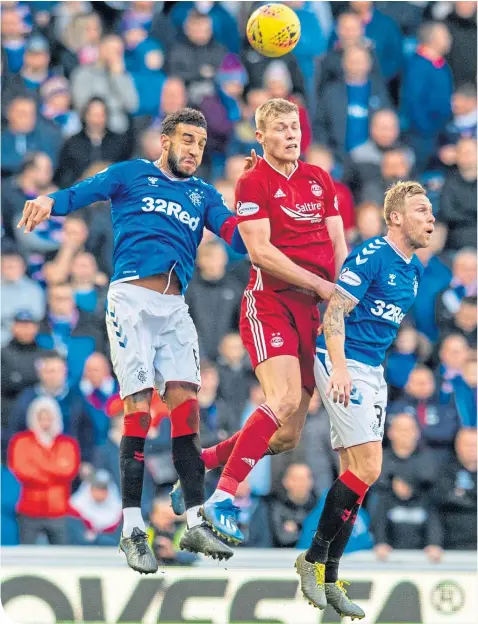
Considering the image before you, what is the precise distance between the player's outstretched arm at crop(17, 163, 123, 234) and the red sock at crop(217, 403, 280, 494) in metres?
1.68

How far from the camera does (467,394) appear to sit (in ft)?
42.1

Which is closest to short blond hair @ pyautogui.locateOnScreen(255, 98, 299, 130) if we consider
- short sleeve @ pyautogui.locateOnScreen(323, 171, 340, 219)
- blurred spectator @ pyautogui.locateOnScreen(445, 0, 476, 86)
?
short sleeve @ pyautogui.locateOnScreen(323, 171, 340, 219)

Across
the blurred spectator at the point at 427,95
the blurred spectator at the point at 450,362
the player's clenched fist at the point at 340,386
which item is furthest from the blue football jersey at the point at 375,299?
the blurred spectator at the point at 427,95

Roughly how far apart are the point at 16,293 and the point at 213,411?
2.29 meters

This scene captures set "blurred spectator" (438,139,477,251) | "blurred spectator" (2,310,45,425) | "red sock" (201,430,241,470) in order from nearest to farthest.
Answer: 1. "red sock" (201,430,241,470)
2. "blurred spectator" (2,310,45,425)
3. "blurred spectator" (438,139,477,251)

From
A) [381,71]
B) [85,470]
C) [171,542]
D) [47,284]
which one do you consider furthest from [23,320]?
[381,71]

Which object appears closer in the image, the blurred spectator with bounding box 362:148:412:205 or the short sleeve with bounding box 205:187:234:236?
the short sleeve with bounding box 205:187:234:236

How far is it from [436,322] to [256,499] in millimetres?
2706

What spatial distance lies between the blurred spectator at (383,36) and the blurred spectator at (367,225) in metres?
2.14

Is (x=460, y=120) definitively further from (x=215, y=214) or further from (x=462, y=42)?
(x=215, y=214)

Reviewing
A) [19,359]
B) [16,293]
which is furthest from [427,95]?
[19,359]

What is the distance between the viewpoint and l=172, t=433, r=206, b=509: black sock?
8633 mm

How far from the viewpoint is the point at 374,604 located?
10.8m

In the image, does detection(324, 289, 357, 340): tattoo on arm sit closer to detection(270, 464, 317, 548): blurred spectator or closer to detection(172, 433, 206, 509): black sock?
detection(172, 433, 206, 509): black sock
